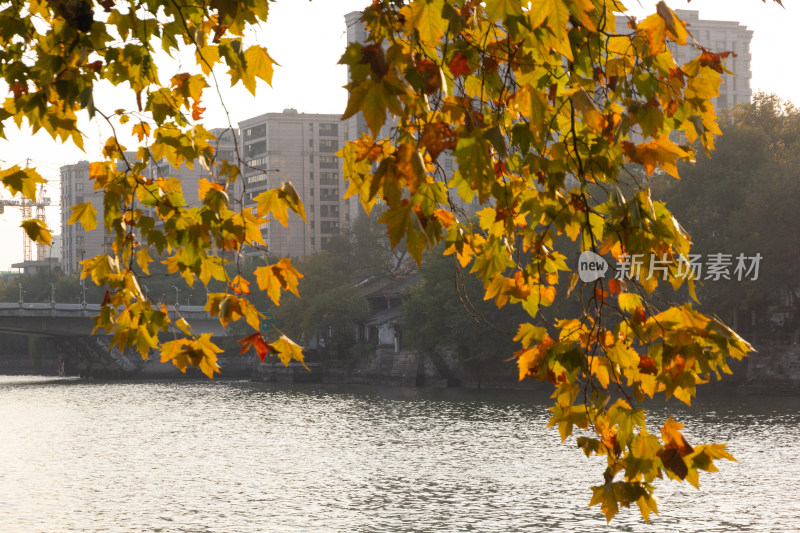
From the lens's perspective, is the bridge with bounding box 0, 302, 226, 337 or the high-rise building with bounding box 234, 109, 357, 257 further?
the high-rise building with bounding box 234, 109, 357, 257

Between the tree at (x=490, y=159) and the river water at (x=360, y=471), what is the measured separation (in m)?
15.4

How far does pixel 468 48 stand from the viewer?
155 inches

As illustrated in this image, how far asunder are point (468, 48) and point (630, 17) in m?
0.80

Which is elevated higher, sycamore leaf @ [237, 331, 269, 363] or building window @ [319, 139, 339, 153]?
building window @ [319, 139, 339, 153]

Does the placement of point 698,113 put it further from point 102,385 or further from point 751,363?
point 102,385

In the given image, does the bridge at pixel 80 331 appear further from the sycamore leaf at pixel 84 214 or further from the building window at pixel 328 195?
the sycamore leaf at pixel 84 214

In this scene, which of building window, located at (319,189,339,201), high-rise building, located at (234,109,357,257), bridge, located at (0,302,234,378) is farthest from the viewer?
building window, located at (319,189,339,201)

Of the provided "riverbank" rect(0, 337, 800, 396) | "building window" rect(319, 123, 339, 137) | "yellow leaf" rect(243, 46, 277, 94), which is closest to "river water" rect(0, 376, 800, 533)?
"riverbank" rect(0, 337, 800, 396)

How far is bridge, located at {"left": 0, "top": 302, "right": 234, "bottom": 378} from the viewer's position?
2911 inches

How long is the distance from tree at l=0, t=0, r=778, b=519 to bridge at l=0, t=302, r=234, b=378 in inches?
2535

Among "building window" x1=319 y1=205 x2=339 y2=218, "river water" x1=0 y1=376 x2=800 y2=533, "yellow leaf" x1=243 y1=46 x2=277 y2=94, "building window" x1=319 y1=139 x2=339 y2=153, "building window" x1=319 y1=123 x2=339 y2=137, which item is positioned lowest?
"river water" x1=0 y1=376 x2=800 y2=533

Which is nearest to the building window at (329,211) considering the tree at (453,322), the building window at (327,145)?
the building window at (327,145)

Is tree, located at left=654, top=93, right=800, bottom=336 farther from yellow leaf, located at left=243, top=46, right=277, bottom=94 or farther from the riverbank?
yellow leaf, located at left=243, top=46, right=277, bottom=94

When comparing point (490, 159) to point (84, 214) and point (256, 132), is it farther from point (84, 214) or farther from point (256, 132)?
point (256, 132)
